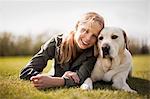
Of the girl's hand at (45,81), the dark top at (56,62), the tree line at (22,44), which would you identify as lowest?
the girl's hand at (45,81)

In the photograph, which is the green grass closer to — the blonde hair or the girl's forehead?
the blonde hair

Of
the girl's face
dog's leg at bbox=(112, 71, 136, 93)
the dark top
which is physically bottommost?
dog's leg at bbox=(112, 71, 136, 93)

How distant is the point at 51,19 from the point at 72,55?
0.28 metres

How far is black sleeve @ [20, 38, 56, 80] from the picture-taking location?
2.25 metres

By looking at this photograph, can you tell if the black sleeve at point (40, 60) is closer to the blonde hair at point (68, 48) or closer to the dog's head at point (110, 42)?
the blonde hair at point (68, 48)

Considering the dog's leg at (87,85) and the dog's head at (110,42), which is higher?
the dog's head at (110,42)

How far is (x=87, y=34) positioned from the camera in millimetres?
2184

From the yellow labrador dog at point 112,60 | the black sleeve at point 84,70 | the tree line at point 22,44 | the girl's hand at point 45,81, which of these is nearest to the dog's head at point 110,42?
the yellow labrador dog at point 112,60

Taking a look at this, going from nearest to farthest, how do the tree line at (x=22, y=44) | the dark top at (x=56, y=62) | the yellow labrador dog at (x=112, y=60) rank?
the yellow labrador dog at (x=112, y=60) → the dark top at (x=56, y=62) → the tree line at (x=22, y=44)

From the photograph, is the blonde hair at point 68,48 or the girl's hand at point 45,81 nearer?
the girl's hand at point 45,81

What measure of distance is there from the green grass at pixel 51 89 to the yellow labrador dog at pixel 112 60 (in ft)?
0.17

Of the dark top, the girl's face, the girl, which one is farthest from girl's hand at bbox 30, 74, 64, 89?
the girl's face

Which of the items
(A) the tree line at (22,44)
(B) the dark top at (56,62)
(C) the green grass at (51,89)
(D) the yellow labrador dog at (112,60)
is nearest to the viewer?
(C) the green grass at (51,89)

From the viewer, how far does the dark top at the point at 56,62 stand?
2221 millimetres
